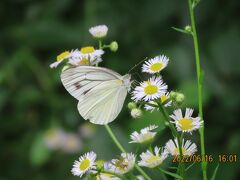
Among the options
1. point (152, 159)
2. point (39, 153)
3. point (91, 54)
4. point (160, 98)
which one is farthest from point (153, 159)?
point (39, 153)

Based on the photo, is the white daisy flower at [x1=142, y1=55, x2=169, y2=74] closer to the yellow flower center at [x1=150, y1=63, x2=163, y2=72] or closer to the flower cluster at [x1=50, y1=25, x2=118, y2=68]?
the yellow flower center at [x1=150, y1=63, x2=163, y2=72]

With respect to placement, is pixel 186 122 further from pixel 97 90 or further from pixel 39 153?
pixel 39 153

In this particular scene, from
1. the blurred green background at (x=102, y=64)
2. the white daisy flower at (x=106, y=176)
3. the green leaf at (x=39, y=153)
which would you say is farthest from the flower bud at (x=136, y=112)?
the green leaf at (x=39, y=153)

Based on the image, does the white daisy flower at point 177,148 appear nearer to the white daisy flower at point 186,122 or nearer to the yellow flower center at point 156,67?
the white daisy flower at point 186,122

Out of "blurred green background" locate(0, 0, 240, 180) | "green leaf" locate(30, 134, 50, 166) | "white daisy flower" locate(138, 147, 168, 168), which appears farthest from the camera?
"green leaf" locate(30, 134, 50, 166)

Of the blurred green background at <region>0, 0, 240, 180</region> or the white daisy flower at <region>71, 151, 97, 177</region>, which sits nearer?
the white daisy flower at <region>71, 151, 97, 177</region>

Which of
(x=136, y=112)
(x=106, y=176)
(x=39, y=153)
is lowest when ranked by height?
(x=39, y=153)

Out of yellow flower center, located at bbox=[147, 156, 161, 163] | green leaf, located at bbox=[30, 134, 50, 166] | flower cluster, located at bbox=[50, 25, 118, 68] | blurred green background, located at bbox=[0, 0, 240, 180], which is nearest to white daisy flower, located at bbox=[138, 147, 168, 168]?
yellow flower center, located at bbox=[147, 156, 161, 163]

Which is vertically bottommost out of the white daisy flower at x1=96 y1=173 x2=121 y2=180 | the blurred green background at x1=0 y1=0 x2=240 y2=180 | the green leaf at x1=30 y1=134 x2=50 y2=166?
the green leaf at x1=30 y1=134 x2=50 y2=166
